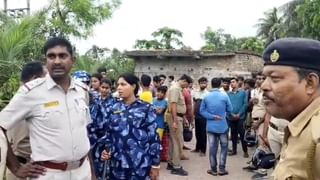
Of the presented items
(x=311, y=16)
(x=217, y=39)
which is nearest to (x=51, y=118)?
(x=311, y=16)

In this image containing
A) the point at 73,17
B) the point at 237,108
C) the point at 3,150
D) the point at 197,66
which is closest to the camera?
the point at 3,150

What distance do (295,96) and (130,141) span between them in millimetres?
2819

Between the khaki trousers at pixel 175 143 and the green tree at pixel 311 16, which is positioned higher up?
the green tree at pixel 311 16

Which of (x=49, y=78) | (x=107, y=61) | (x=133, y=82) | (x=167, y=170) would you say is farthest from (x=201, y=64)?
(x=49, y=78)

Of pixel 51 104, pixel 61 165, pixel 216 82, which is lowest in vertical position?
pixel 61 165

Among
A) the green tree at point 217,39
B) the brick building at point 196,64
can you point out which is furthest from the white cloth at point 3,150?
the green tree at point 217,39

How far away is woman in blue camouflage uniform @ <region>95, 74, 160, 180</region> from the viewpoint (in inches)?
171

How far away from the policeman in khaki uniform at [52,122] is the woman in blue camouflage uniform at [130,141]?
93cm

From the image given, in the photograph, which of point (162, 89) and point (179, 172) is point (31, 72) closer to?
point (162, 89)

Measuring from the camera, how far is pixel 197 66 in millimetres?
18812

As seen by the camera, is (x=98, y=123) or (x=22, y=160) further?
(x=98, y=123)

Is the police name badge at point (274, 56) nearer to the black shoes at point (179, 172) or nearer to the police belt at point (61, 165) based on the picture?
the police belt at point (61, 165)

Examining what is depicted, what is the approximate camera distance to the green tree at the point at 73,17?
44.5 feet

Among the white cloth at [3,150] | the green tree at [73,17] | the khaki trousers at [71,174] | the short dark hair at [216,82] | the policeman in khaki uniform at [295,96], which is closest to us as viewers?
the policeman in khaki uniform at [295,96]
